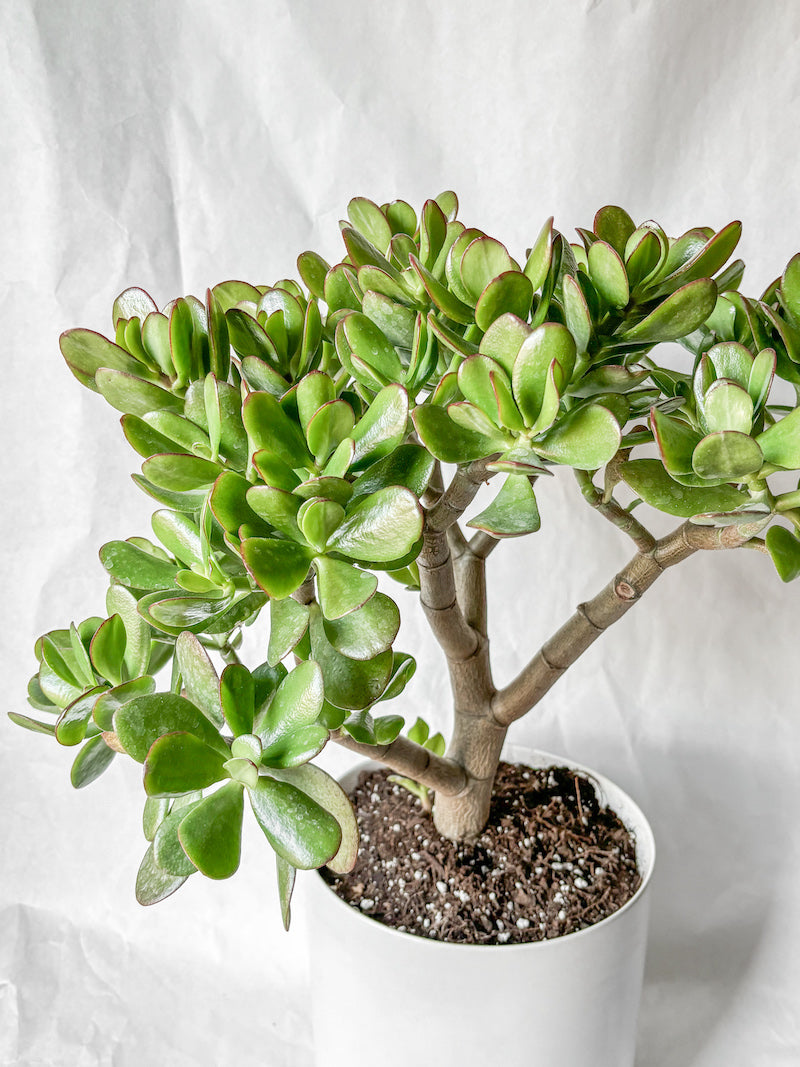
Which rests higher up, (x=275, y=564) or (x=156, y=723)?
(x=275, y=564)

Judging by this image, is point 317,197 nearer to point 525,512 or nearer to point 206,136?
point 206,136

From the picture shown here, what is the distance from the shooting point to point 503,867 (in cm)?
97

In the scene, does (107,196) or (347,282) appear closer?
(347,282)

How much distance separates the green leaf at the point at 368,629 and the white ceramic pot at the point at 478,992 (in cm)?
39

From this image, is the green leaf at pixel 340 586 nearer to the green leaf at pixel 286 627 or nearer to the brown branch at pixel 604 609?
the green leaf at pixel 286 627

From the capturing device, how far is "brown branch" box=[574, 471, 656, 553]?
748mm

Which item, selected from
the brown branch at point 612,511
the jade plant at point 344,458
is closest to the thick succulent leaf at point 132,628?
the jade plant at point 344,458

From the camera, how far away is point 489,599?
135cm

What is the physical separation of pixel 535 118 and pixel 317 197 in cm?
26

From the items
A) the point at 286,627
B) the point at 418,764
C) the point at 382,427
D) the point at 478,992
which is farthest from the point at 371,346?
the point at 478,992

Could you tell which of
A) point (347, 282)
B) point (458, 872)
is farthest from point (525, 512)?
point (458, 872)

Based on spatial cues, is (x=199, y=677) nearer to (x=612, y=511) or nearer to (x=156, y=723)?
(x=156, y=723)

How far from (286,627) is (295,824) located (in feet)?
0.37

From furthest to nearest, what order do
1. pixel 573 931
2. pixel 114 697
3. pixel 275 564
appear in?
pixel 573 931 → pixel 114 697 → pixel 275 564
